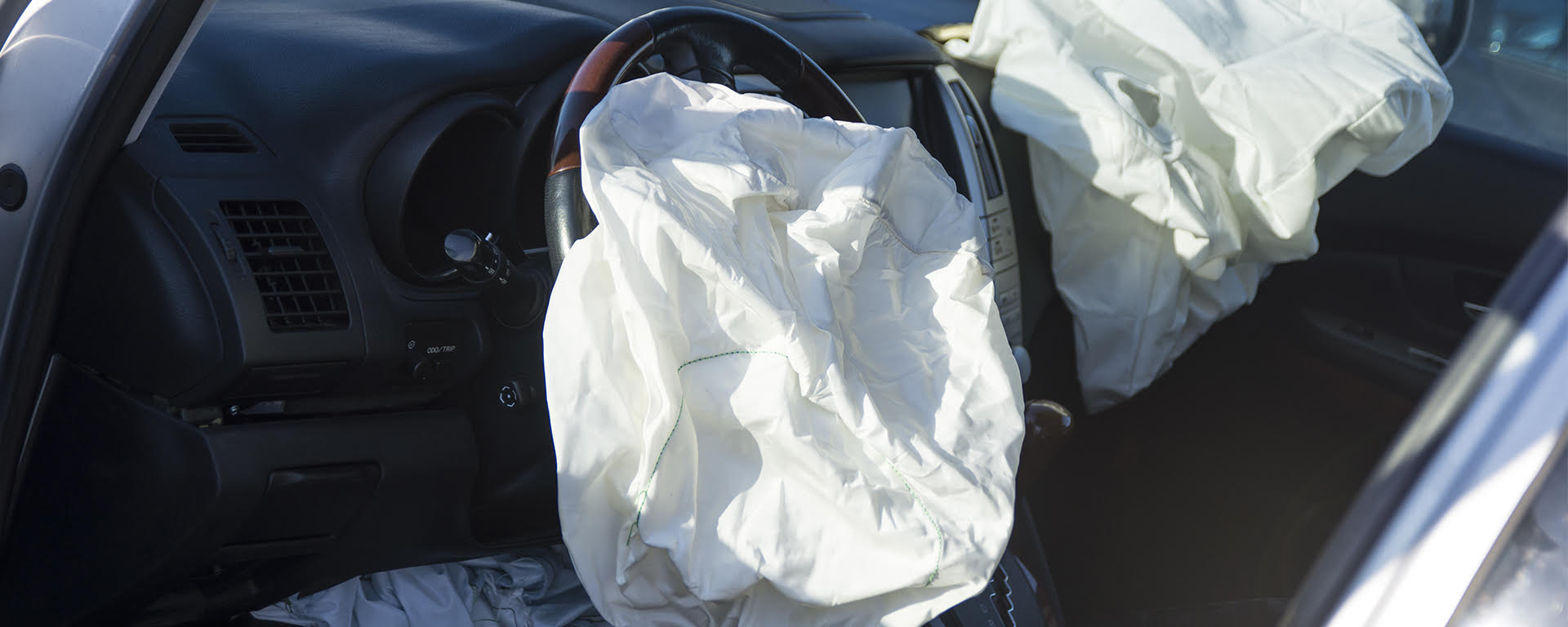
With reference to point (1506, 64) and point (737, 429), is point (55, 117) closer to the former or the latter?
point (737, 429)

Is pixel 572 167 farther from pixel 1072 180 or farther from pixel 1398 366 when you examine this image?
pixel 1398 366

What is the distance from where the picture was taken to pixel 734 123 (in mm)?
1215

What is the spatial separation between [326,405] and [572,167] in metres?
0.38

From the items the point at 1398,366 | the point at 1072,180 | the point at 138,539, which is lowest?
the point at 1398,366

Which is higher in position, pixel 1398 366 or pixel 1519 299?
pixel 1519 299

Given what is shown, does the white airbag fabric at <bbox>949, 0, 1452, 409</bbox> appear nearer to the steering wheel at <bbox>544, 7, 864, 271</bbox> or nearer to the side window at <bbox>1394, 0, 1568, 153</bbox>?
the side window at <bbox>1394, 0, 1568, 153</bbox>

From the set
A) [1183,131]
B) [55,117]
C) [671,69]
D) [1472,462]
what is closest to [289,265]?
[55,117]

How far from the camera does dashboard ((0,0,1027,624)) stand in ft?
3.74

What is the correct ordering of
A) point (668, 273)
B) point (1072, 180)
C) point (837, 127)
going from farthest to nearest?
point (1072, 180) < point (837, 127) < point (668, 273)

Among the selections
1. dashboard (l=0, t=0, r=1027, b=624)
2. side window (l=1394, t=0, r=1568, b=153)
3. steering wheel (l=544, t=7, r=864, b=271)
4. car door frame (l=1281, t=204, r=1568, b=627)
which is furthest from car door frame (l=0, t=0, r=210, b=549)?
side window (l=1394, t=0, r=1568, b=153)

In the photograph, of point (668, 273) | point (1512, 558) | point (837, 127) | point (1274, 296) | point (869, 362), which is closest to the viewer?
point (1512, 558)

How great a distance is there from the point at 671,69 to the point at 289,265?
0.46m

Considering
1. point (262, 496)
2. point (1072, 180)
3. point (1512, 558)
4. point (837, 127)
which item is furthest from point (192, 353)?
point (1072, 180)

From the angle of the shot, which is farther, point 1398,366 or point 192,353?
point 1398,366
